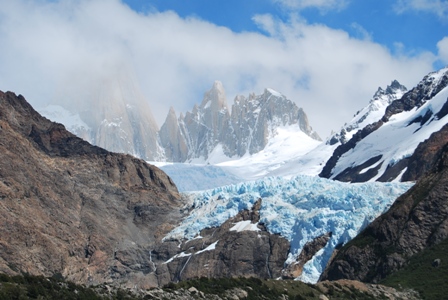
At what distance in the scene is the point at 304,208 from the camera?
16125 centimetres

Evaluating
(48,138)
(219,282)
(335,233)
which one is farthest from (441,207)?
(48,138)

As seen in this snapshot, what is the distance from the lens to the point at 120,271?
147250mm

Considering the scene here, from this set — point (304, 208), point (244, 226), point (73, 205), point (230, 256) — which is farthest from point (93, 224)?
point (304, 208)

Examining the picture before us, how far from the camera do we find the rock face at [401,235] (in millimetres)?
106812

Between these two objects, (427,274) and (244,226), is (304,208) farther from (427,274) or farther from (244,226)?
(427,274)

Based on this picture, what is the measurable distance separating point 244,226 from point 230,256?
11.0m

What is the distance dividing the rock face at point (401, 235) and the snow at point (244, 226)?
125 feet

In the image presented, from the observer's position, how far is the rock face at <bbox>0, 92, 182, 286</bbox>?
137 meters

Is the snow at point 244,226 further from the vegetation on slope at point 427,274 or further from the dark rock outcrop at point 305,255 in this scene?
the vegetation on slope at point 427,274

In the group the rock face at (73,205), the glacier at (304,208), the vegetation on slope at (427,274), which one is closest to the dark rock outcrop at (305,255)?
the glacier at (304,208)

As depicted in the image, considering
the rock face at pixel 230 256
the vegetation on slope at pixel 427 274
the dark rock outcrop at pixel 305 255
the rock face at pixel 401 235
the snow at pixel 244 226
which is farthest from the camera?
the snow at pixel 244 226

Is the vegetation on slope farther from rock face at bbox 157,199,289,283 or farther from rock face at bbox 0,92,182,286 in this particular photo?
rock face at bbox 0,92,182,286

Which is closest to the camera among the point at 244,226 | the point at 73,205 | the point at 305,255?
the point at 305,255

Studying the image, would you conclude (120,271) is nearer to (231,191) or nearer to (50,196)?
(50,196)
